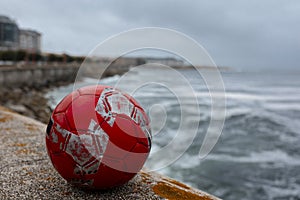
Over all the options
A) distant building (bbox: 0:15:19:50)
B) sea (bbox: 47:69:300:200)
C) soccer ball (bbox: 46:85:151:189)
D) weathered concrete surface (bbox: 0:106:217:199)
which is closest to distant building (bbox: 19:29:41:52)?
distant building (bbox: 0:15:19:50)

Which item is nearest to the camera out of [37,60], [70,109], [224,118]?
[70,109]

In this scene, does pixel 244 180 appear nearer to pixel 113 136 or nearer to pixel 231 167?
pixel 231 167

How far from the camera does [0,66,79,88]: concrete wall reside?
21517 millimetres

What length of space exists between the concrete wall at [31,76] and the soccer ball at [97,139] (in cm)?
2088

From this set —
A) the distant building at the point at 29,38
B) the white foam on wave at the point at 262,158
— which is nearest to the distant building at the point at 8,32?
the distant building at the point at 29,38

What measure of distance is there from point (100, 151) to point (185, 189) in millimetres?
1232

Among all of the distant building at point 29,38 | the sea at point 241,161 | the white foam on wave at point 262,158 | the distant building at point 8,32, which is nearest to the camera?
the sea at point 241,161

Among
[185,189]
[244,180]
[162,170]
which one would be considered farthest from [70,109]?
[244,180]

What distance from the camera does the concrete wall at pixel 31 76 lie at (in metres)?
21.5

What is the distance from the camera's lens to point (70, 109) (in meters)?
2.57

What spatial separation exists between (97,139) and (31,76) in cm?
2716

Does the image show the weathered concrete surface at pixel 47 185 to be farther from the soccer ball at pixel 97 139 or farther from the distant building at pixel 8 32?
the distant building at pixel 8 32

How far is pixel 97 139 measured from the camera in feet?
7.89

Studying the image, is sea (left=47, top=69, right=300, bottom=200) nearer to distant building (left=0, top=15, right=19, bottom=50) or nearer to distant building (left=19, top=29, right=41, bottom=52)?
distant building (left=0, top=15, right=19, bottom=50)
